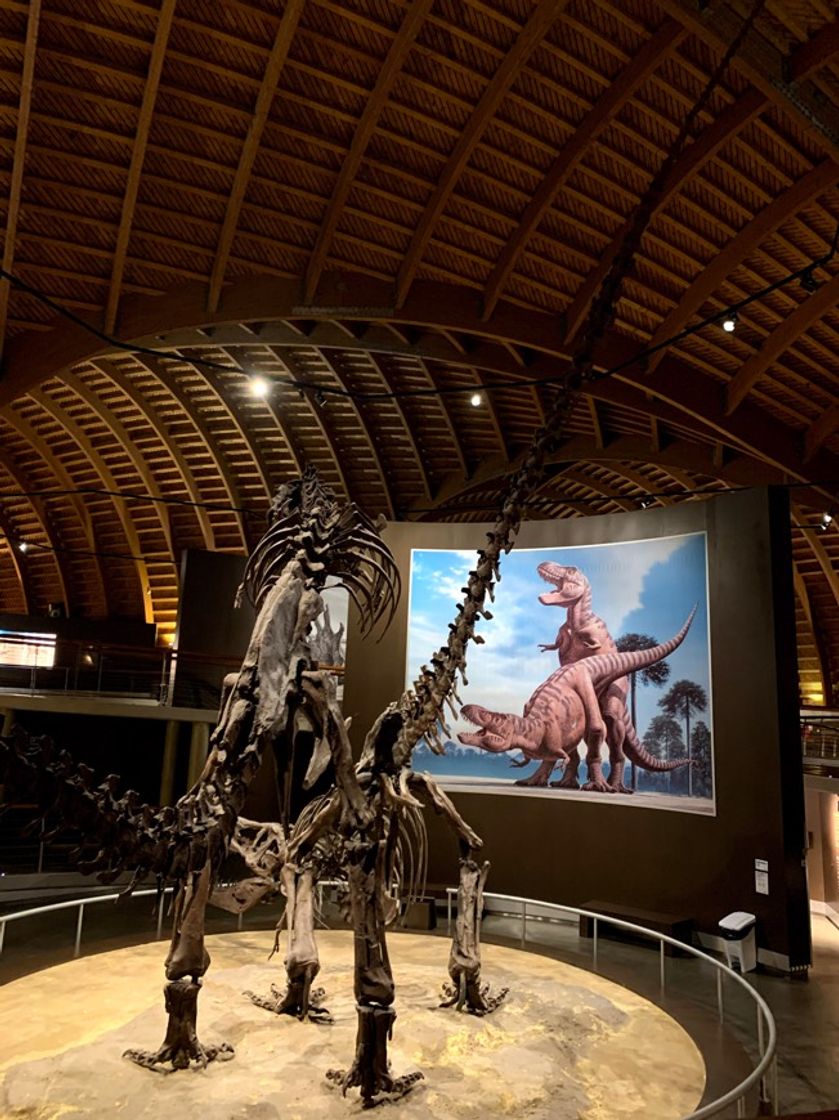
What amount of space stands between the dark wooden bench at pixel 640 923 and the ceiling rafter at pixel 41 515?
19.8 m

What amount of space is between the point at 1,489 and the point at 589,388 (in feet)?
61.3

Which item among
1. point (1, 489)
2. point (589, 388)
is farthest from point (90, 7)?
point (1, 489)

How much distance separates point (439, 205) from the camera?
41.7 feet

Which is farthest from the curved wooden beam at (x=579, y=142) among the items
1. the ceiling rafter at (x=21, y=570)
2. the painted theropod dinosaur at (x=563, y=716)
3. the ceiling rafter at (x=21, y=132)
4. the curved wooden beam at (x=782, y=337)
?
the ceiling rafter at (x=21, y=570)

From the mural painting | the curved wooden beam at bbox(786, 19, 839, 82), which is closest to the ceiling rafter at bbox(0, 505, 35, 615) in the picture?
the mural painting

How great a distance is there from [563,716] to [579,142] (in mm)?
8228

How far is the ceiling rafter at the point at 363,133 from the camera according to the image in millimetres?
10219

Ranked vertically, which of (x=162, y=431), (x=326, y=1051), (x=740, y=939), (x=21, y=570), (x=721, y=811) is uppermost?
(x=162, y=431)

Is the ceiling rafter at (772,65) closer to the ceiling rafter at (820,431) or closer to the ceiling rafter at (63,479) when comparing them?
the ceiling rafter at (820,431)

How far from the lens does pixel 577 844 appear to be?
12.1 m

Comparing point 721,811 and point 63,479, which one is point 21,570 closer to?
point 63,479

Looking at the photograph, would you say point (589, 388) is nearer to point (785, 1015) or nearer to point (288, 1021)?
point (785, 1015)

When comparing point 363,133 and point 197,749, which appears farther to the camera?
point 197,749

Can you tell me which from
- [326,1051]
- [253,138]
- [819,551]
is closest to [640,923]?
[326,1051]
